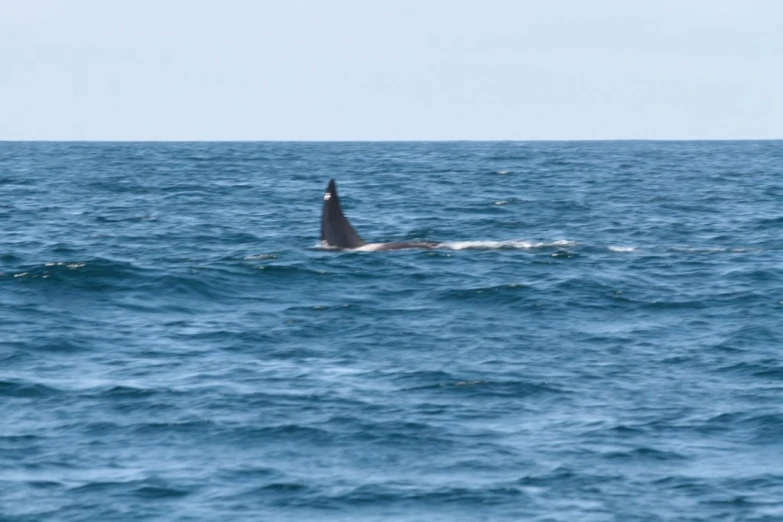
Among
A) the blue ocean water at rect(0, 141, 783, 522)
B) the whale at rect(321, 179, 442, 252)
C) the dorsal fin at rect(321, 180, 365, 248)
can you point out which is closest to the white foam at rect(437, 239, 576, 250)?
the blue ocean water at rect(0, 141, 783, 522)

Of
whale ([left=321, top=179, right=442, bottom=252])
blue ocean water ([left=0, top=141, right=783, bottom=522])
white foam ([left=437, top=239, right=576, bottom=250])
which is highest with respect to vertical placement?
whale ([left=321, top=179, right=442, bottom=252])

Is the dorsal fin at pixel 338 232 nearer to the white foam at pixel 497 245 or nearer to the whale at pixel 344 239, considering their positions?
the whale at pixel 344 239

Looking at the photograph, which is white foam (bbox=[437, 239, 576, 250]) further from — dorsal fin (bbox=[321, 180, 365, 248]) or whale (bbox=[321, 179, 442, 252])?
dorsal fin (bbox=[321, 180, 365, 248])

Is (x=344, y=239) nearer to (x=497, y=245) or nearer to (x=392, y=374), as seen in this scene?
(x=497, y=245)

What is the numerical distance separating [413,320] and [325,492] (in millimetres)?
8224

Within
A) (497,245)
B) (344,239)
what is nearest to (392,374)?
(344,239)

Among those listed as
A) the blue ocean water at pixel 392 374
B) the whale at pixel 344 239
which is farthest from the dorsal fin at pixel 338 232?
the blue ocean water at pixel 392 374

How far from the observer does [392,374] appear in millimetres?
17000

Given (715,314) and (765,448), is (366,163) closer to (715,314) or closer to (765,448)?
(715,314)

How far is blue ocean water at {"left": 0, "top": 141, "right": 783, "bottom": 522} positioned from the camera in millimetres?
12594

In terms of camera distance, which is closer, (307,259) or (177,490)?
(177,490)

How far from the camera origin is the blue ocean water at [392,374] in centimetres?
1259

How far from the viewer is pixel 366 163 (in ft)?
243

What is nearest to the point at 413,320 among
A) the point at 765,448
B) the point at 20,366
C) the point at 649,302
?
the point at 649,302
